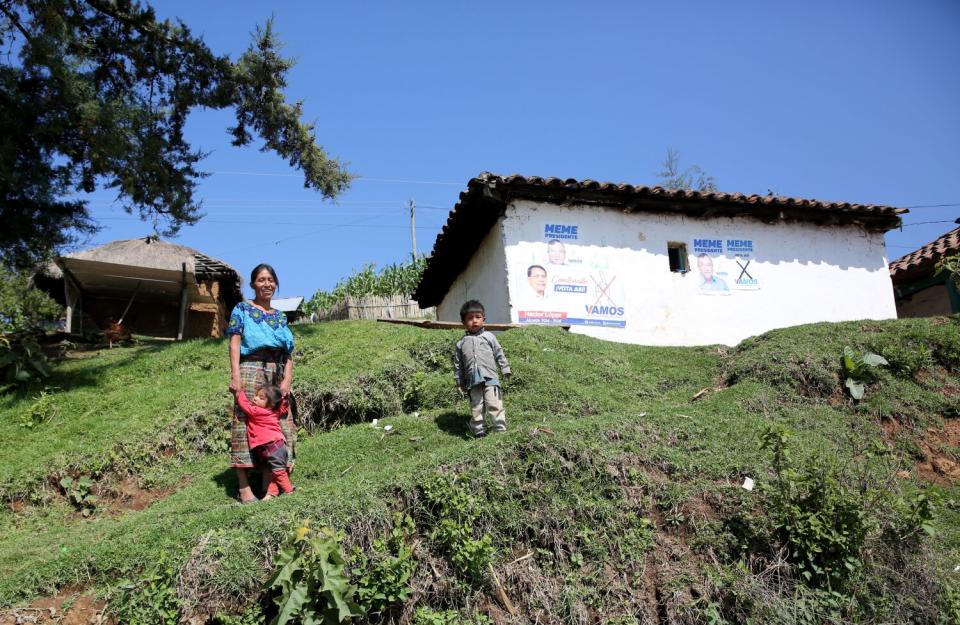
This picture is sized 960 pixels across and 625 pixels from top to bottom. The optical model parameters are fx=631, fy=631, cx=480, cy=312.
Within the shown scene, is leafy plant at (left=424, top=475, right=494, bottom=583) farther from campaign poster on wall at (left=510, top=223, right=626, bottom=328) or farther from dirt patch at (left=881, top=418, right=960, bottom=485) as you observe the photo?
campaign poster on wall at (left=510, top=223, right=626, bottom=328)

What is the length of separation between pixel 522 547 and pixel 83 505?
4.50 m

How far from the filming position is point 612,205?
12125 millimetres

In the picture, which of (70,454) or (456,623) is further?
(70,454)

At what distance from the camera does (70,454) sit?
6.76 m

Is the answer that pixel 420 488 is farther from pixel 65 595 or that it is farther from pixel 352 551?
pixel 65 595

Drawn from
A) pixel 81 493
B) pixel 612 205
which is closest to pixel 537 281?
pixel 612 205

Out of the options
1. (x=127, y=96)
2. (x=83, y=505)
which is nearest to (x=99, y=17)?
(x=127, y=96)

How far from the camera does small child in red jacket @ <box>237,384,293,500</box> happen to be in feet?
18.2

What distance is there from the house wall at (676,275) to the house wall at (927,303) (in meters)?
2.31

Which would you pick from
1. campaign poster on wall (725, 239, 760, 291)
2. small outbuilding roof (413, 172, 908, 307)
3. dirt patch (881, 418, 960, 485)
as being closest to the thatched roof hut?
small outbuilding roof (413, 172, 908, 307)

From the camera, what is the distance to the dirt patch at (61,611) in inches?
165

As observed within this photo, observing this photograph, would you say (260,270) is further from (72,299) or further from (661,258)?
(72,299)

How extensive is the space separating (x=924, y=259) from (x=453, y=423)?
13.5 m

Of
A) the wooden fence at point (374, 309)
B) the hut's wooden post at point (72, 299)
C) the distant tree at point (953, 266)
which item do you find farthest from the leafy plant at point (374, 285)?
the distant tree at point (953, 266)
